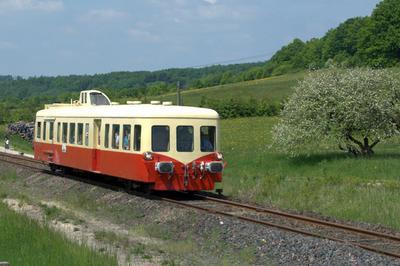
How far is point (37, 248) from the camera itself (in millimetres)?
11648

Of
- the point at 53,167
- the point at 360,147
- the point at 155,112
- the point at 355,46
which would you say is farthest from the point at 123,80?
the point at 155,112

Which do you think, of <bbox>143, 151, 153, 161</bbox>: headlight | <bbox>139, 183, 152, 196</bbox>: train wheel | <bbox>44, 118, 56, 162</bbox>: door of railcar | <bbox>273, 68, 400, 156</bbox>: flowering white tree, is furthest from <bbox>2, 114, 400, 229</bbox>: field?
<bbox>44, 118, 56, 162</bbox>: door of railcar

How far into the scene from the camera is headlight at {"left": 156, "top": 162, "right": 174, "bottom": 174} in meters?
19.4

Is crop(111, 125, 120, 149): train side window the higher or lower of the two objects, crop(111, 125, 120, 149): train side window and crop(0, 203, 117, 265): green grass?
the higher

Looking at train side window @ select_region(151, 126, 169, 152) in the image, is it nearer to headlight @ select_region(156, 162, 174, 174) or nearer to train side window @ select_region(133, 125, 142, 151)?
train side window @ select_region(133, 125, 142, 151)

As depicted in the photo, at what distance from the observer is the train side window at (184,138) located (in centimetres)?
2006

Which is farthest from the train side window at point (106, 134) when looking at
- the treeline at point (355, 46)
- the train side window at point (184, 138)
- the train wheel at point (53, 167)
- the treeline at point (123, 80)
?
the treeline at point (123, 80)

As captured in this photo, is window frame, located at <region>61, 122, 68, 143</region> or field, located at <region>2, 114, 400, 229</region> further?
window frame, located at <region>61, 122, 68, 143</region>

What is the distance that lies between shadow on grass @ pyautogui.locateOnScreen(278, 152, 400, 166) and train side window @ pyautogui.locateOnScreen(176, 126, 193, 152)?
14274 millimetres

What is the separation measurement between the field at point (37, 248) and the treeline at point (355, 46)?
191 feet

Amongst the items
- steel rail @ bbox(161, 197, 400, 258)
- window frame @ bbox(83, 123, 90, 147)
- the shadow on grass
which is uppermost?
window frame @ bbox(83, 123, 90, 147)

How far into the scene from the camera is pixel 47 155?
28.7 m

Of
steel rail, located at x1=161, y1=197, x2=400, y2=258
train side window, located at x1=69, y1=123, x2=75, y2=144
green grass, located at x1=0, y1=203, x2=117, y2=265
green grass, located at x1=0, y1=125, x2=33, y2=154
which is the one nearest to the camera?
green grass, located at x1=0, y1=203, x2=117, y2=265

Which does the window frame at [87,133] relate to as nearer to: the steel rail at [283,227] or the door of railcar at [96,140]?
the door of railcar at [96,140]
